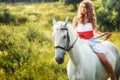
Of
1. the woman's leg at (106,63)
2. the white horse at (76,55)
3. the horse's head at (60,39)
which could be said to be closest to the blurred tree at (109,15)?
the woman's leg at (106,63)

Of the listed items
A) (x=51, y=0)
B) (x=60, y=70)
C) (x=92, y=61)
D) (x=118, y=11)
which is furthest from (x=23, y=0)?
(x=92, y=61)

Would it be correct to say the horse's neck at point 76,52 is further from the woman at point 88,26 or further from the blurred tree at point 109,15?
the blurred tree at point 109,15

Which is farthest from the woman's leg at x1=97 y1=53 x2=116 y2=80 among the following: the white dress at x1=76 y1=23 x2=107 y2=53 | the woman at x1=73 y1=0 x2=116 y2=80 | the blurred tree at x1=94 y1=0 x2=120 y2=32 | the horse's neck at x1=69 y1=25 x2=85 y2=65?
the blurred tree at x1=94 y1=0 x2=120 y2=32

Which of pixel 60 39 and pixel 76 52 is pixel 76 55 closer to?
pixel 76 52

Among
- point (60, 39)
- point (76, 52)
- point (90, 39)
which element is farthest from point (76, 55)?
point (90, 39)

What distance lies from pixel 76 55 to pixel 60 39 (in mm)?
1008

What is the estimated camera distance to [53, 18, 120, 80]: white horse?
273 inches

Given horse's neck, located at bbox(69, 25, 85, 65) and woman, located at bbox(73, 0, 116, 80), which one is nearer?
horse's neck, located at bbox(69, 25, 85, 65)

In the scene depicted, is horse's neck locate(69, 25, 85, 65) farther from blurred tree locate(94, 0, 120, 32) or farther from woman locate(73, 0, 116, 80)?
blurred tree locate(94, 0, 120, 32)

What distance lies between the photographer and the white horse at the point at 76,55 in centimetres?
695

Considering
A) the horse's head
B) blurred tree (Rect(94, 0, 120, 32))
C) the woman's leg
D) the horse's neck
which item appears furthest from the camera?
blurred tree (Rect(94, 0, 120, 32))

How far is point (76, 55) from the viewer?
25.6 ft

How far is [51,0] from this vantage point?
69562 mm

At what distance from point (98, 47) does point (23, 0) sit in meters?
57.4
